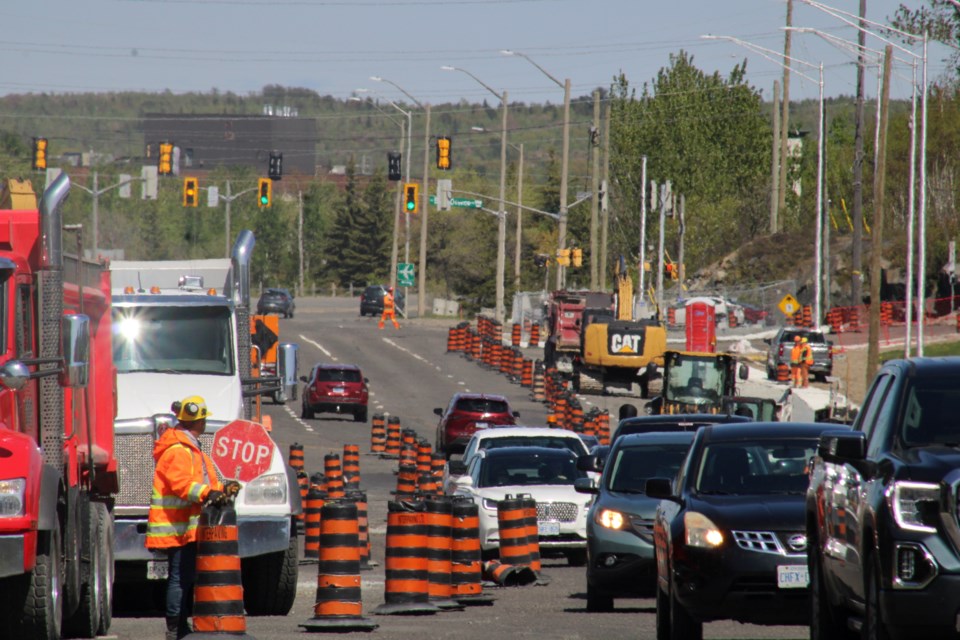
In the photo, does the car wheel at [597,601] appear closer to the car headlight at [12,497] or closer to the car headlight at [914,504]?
the car headlight at [12,497]

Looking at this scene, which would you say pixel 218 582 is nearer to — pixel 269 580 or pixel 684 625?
pixel 684 625

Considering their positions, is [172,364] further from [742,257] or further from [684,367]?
[742,257]

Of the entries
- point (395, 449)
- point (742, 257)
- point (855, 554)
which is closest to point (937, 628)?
point (855, 554)

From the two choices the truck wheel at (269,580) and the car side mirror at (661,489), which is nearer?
the car side mirror at (661,489)

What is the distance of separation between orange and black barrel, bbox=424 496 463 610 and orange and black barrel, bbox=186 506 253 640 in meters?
4.00

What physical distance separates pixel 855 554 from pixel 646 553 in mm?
6267

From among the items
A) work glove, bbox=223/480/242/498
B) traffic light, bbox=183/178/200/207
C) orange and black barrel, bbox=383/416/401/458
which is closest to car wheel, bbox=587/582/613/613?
work glove, bbox=223/480/242/498

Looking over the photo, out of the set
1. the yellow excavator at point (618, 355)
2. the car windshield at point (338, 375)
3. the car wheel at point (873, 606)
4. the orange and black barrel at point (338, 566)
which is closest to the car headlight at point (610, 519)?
the orange and black barrel at point (338, 566)

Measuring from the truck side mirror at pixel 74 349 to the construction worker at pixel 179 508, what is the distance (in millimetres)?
732

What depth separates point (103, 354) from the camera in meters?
14.2

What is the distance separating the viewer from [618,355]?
53375mm

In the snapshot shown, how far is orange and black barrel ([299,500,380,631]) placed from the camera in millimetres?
13492

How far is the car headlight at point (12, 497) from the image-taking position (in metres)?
10.6

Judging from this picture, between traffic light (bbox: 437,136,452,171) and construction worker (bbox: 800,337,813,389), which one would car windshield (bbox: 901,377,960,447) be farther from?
traffic light (bbox: 437,136,452,171)
